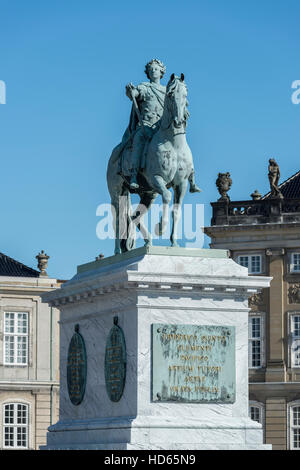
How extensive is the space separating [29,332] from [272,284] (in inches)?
388

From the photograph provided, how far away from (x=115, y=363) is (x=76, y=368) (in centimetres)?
174

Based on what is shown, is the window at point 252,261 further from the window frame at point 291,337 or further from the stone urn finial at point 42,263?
the stone urn finial at point 42,263

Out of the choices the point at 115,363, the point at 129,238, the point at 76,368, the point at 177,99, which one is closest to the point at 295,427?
the point at 129,238

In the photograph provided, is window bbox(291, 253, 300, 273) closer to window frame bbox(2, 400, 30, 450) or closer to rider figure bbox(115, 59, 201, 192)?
window frame bbox(2, 400, 30, 450)

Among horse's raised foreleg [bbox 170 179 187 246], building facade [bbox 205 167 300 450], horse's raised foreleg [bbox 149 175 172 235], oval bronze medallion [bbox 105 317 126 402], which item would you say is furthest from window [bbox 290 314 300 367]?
oval bronze medallion [bbox 105 317 126 402]

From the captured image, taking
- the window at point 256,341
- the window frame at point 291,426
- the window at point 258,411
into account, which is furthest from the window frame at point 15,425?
the window frame at point 291,426

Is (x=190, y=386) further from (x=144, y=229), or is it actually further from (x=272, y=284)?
(x=272, y=284)

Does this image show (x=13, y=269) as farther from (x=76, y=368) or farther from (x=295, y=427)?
(x=76, y=368)

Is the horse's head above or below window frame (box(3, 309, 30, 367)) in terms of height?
above

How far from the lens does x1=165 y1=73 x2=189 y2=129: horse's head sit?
22.5 metres

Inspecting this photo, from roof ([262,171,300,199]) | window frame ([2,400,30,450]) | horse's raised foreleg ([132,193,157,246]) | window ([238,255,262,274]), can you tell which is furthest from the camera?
roof ([262,171,300,199])

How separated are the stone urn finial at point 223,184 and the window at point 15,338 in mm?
9400

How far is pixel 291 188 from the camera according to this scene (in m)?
60.8
